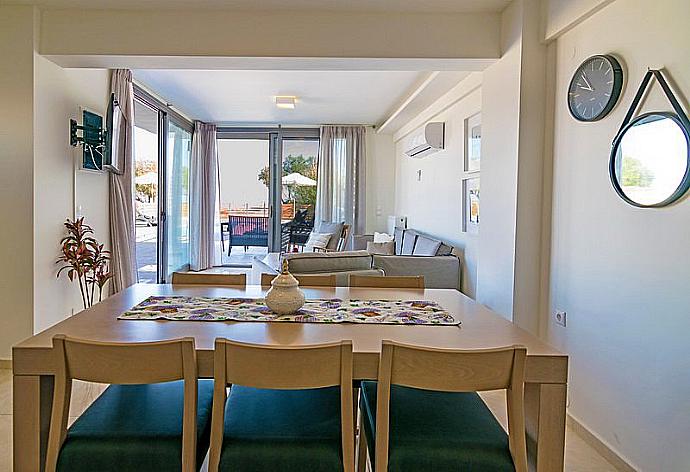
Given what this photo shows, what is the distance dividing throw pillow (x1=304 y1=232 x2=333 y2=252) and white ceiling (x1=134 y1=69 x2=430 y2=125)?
1.89 meters

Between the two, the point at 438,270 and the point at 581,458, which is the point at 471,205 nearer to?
the point at 438,270

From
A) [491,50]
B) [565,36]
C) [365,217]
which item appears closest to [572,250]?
[565,36]

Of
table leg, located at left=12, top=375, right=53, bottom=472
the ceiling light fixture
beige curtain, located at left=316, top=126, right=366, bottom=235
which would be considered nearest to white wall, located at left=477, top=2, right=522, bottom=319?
table leg, located at left=12, top=375, right=53, bottom=472

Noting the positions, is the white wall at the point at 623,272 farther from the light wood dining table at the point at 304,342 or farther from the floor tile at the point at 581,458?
the light wood dining table at the point at 304,342

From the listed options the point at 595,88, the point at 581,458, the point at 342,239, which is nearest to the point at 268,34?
the point at 595,88

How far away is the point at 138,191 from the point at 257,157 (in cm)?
360

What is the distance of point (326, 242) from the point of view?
8.65 meters

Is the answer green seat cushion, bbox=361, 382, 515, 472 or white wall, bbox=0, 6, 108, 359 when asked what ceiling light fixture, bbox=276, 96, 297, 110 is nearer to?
white wall, bbox=0, 6, 108, 359

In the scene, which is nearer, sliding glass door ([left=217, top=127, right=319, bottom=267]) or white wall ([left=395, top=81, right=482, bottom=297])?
white wall ([left=395, top=81, right=482, bottom=297])

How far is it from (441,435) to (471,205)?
12.8ft

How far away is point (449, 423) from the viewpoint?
1811 mm

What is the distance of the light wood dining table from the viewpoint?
173 cm

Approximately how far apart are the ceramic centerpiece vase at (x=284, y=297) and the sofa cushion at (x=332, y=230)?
248 inches

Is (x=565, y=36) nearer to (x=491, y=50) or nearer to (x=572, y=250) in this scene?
(x=491, y=50)
